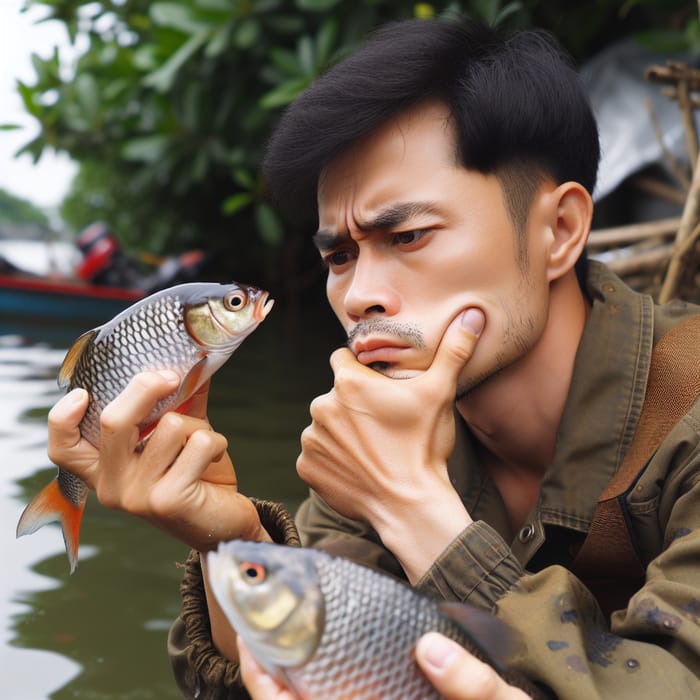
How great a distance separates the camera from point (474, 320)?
224 centimetres

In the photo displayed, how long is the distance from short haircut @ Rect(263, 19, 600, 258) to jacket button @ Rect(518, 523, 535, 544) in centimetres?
70

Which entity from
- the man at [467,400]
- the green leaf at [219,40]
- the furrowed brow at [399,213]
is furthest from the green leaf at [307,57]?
the furrowed brow at [399,213]

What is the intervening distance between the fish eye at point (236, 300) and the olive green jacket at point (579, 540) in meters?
0.51

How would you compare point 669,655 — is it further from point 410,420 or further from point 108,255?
point 108,255

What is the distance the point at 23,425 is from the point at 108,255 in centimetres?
509

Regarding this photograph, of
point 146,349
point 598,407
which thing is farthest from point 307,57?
point 146,349

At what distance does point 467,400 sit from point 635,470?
0.47 metres

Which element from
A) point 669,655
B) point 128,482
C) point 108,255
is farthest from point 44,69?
point 669,655

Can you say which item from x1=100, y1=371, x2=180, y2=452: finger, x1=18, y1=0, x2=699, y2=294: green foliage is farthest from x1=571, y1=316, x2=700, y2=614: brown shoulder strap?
x1=18, y1=0, x2=699, y2=294: green foliage

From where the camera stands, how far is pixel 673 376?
2.27 metres

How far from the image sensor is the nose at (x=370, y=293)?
2.20 metres

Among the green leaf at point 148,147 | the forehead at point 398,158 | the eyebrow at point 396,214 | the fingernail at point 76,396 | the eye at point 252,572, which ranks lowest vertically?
the green leaf at point 148,147

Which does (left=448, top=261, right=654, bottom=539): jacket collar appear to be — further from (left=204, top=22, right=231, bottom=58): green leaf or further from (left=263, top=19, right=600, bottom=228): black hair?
(left=204, top=22, right=231, bottom=58): green leaf

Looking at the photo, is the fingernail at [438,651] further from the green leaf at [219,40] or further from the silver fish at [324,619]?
the green leaf at [219,40]
